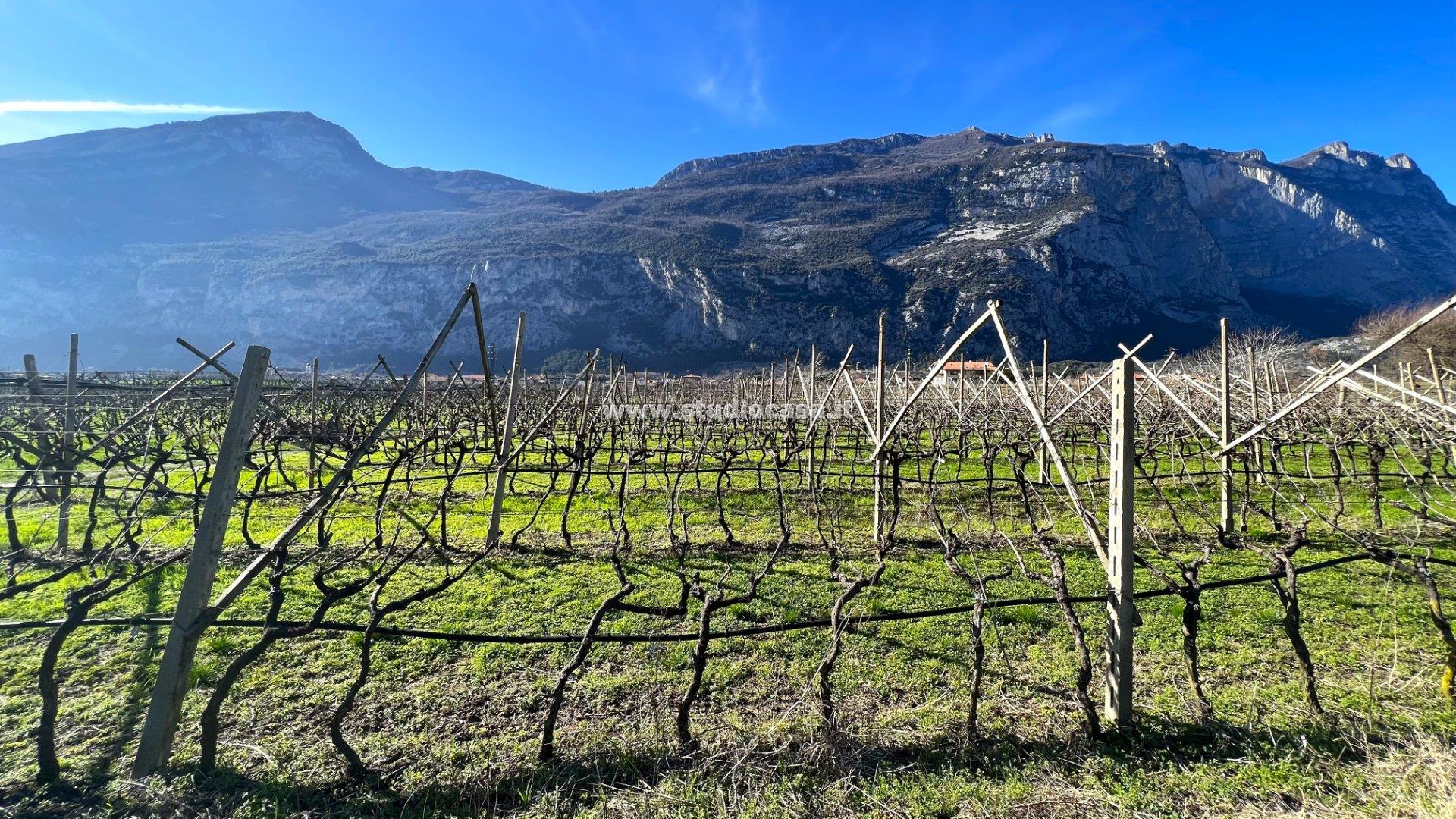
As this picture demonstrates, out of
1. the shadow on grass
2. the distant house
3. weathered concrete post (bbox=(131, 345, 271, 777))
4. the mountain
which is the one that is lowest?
the shadow on grass

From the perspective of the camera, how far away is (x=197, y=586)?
273cm

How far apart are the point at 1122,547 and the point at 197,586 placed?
14.9 feet

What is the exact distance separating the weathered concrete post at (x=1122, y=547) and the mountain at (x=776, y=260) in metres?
68.7

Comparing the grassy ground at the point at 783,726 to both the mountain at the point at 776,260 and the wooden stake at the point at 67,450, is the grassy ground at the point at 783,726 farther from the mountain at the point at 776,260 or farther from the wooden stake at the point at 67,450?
the mountain at the point at 776,260

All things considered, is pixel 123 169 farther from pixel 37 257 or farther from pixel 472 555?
pixel 472 555

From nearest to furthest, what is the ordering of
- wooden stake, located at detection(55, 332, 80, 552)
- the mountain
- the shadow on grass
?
the shadow on grass < wooden stake, located at detection(55, 332, 80, 552) < the mountain

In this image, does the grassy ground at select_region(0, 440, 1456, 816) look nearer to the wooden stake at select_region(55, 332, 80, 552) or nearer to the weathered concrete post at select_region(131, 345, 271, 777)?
the weathered concrete post at select_region(131, 345, 271, 777)

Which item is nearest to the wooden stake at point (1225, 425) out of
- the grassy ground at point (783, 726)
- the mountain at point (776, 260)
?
the grassy ground at point (783, 726)

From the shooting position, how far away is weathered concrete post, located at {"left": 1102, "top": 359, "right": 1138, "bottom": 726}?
3.05m

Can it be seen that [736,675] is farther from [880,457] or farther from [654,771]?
[880,457]

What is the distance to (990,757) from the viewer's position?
3.14 meters

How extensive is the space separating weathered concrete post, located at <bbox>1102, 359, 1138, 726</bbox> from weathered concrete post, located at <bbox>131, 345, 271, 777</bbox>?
164 inches

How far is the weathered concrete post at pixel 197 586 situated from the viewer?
8.82ft

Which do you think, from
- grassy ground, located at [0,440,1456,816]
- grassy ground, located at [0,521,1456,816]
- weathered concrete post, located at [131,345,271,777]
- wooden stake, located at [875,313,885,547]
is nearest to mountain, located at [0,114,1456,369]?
wooden stake, located at [875,313,885,547]
